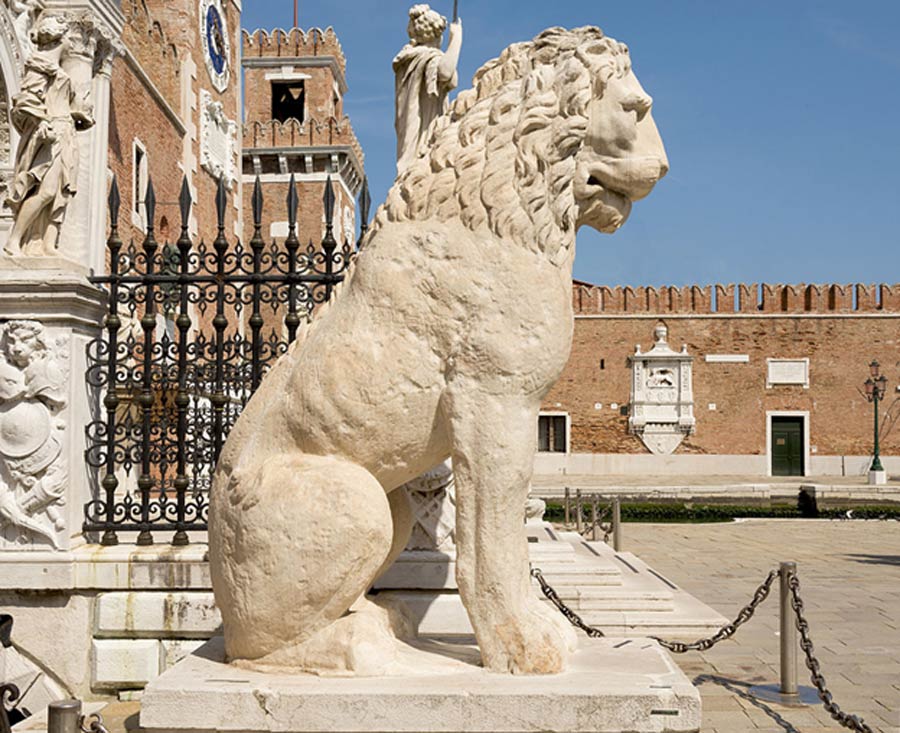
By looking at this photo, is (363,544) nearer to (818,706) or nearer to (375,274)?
(375,274)

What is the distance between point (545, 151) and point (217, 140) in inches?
779

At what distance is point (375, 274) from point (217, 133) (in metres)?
19.8

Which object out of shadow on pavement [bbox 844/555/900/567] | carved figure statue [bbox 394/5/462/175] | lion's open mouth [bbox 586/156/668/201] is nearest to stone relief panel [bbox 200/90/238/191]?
shadow on pavement [bbox 844/555/900/567]

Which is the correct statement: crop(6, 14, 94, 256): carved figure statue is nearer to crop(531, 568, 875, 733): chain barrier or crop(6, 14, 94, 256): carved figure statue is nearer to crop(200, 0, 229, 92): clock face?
crop(531, 568, 875, 733): chain barrier

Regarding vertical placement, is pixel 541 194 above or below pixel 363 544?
above

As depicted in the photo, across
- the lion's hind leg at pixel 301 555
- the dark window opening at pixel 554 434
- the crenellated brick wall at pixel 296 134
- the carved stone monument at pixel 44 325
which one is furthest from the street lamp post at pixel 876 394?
the lion's hind leg at pixel 301 555

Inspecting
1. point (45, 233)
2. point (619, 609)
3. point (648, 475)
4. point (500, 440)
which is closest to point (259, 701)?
point (500, 440)

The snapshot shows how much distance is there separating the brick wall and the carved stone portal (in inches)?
10.0

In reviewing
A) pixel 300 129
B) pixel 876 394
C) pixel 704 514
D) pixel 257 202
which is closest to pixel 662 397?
pixel 876 394

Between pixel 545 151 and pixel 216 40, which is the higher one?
pixel 216 40

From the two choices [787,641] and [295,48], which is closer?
[787,641]

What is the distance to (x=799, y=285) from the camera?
28.3 metres

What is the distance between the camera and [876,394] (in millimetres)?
25422

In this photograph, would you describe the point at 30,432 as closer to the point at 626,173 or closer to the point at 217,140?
the point at 626,173
